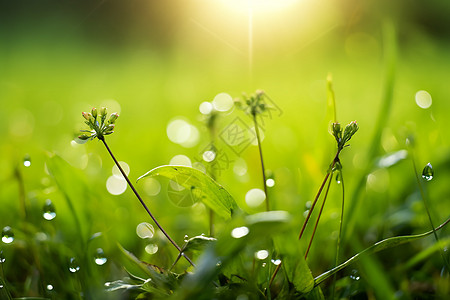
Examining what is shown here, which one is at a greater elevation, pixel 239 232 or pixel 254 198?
pixel 239 232

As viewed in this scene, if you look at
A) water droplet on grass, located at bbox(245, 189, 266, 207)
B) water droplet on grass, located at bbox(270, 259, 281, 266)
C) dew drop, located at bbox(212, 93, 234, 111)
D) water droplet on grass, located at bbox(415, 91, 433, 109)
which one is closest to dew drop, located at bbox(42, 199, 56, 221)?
water droplet on grass, located at bbox(270, 259, 281, 266)

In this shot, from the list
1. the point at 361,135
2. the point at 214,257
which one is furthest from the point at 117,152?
the point at 214,257

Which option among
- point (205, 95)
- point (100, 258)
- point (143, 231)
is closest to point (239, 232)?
point (100, 258)

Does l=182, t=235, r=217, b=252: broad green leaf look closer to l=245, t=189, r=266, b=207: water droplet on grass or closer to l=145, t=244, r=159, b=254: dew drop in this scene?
l=145, t=244, r=159, b=254: dew drop

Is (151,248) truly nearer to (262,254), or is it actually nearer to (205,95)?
(262,254)

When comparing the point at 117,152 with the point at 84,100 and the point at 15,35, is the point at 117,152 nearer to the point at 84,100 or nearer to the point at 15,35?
the point at 84,100

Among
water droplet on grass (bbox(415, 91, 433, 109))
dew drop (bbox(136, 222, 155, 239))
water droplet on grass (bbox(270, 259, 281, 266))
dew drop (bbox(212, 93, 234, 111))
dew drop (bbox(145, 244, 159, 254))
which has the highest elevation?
dew drop (bbox(212, 93, 234, 111))

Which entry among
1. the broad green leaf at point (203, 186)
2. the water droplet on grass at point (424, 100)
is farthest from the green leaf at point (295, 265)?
the water droplet on grass at point (424, 100)
